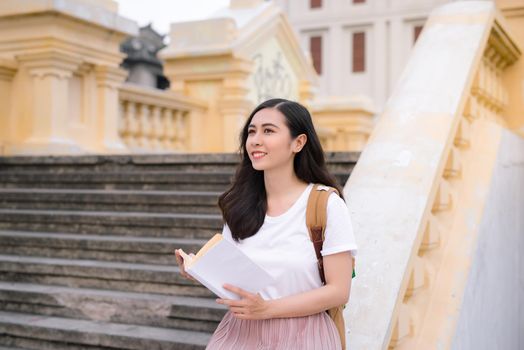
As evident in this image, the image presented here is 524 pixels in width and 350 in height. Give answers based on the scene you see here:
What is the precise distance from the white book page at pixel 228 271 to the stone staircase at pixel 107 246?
1.71m

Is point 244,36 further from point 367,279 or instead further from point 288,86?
point 367,279

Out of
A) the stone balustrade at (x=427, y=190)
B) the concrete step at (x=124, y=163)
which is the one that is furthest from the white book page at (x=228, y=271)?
the concrete step at (x=124, y=163)

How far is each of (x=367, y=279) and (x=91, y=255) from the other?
2.55m

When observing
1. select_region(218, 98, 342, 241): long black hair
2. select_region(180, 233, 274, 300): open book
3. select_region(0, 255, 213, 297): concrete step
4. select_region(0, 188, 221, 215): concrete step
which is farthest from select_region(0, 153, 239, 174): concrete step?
select_region(180, 233, 274, 300): open book

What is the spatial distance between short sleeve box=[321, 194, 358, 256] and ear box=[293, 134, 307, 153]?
24cm

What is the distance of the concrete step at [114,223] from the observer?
4820 millimetres

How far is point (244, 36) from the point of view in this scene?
950 centimetres

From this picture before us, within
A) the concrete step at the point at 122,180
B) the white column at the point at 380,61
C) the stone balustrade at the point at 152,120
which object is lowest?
the concrete step at the point at 122,180

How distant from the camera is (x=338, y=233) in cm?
212

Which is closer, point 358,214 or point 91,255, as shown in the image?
point 358,214

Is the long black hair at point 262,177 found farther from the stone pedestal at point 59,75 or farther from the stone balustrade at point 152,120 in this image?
the stone balustrade at point 152,120

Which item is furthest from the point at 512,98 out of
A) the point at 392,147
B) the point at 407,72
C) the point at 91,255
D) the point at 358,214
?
the point at 91,255

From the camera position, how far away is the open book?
2.04 m

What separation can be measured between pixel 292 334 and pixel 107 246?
2909 mm
